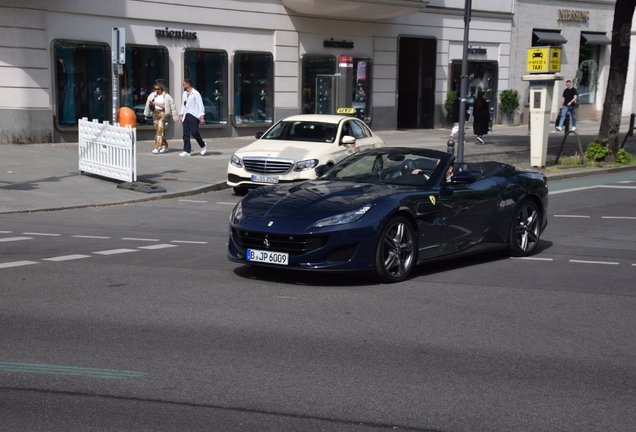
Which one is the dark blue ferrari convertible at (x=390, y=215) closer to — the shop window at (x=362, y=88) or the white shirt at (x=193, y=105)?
the white shirt at (x=193, y=105)

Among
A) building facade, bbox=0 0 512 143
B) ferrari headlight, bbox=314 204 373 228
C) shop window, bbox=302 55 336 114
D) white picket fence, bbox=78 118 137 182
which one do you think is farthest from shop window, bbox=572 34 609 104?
ferrari headlight, bbox=314 204 373 228

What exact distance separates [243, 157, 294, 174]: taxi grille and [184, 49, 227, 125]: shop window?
1198 centimetres

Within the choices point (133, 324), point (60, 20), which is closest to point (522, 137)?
point (60, 20)

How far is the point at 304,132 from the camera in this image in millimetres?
18141

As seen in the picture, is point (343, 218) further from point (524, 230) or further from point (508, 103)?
point (508, 103)

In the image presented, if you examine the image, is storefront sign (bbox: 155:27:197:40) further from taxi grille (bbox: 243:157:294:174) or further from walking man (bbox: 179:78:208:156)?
taxi grille (bbox: 243:157:294:174)

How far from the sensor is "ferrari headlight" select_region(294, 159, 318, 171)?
16734mm

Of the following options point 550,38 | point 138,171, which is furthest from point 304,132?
point 550,38

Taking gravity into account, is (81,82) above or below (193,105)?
above

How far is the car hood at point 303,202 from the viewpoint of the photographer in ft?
28.9

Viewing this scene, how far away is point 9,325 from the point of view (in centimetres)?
709

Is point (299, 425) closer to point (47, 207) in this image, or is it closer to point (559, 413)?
point (559, 413)

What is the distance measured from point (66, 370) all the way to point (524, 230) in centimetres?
676

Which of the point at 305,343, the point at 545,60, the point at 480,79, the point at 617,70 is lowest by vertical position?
the point at 305,343
